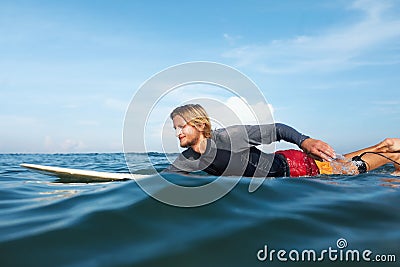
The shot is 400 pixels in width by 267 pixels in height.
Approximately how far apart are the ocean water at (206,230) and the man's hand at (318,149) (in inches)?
46.8

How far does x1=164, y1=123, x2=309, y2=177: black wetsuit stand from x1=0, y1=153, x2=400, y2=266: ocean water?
182cm

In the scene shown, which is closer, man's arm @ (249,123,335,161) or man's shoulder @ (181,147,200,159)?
man's arm @ (249,123,335,161)

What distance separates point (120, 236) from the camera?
2340 mm

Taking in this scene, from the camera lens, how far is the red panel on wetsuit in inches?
230

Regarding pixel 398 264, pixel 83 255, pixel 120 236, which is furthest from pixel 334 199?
pixel 83 255

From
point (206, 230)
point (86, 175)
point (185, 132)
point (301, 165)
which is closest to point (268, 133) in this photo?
point (301, 165)

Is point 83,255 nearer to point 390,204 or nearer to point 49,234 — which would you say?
point 49,234

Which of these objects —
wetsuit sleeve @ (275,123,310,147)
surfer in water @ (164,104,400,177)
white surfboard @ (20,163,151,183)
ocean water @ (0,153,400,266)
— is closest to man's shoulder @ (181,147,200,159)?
surfer in water @ (164,104,400,177)

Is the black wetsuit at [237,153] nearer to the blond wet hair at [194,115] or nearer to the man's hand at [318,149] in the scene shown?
the blond wet hair at [194,115]

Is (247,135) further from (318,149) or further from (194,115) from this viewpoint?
(318,149)

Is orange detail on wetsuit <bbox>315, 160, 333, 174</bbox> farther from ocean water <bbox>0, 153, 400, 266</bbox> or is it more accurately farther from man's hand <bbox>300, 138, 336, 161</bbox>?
ocean water <bbox>0, 153, 400, 266</bbox>

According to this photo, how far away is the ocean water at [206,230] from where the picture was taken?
204 cm

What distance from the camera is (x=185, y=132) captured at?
5461 millimetres

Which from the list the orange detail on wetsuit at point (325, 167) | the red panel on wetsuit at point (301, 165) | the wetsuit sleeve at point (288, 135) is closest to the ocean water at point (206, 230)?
the wetsuit sleeve at point (288, 135)
